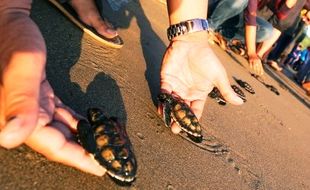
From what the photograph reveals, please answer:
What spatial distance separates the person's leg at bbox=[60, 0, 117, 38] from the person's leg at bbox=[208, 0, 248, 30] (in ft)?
6.21

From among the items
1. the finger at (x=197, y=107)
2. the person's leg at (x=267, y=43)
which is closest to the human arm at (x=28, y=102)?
the finger at (x=197, y=107)

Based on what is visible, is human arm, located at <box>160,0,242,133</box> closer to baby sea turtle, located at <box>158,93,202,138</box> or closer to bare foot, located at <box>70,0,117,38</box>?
baby sea turtle, located at <box>158,93,202,138</box>

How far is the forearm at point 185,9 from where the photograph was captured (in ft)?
5.81

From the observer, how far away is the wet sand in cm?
101

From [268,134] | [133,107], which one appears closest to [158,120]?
[133,107]

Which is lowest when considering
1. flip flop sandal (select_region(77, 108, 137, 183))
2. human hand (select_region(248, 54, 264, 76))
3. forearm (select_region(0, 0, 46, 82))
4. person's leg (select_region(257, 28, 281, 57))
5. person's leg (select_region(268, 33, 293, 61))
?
person's leg (select_region(268, 33, 293, 61))

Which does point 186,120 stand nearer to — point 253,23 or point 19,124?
point 19,124

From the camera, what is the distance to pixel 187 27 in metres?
1.76

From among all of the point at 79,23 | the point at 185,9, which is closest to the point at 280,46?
the point at 185,9

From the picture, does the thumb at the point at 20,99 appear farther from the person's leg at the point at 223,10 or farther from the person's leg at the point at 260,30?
the person's leg at the point at 260,30

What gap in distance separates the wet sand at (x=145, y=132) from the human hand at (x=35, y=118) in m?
0.07

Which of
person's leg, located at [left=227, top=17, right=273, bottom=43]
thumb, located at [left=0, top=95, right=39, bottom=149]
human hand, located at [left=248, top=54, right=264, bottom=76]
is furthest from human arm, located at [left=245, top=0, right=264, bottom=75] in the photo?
thumb, located at [left=0, top=95, right=39, bottom=149]

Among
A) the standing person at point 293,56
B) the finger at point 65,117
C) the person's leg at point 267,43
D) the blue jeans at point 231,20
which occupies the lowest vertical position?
the standing person at point 293,56

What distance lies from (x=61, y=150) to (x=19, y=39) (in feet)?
0.97
